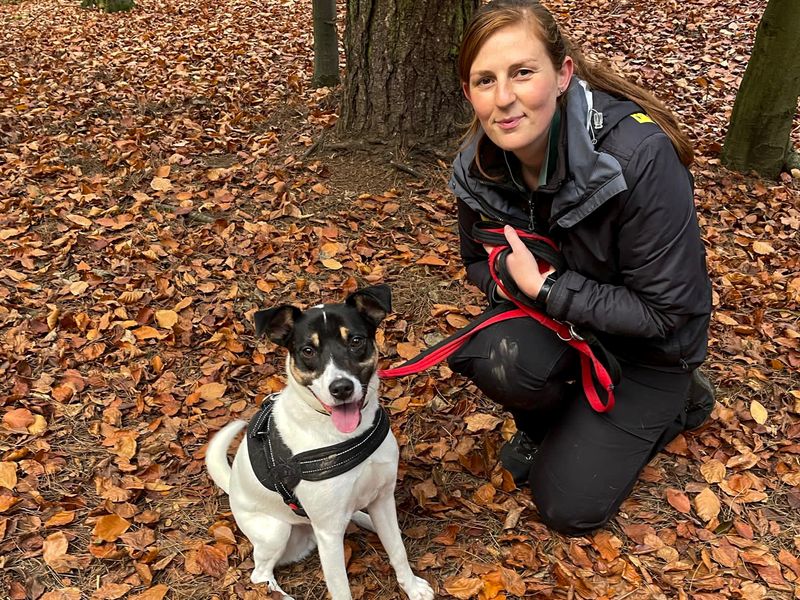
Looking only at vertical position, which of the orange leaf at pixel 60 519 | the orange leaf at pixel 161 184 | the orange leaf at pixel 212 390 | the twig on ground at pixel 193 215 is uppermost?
the orange leaf at pixel 161 184

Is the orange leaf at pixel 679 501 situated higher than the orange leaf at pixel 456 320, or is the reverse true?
the orange leaf at pixel 456 320

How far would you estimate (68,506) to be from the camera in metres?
3.40

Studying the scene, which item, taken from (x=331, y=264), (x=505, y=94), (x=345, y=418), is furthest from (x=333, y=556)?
(x=331, y=264)

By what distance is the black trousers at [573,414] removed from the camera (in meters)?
3.22

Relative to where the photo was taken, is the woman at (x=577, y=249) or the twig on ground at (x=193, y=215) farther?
the twig on ground at (x=193, y=215)

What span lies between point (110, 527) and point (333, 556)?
53.1 inches

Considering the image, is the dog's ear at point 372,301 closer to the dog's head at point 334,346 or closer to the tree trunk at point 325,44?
the dog's head at point 334,346

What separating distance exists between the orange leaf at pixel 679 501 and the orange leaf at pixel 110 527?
298 centimetres

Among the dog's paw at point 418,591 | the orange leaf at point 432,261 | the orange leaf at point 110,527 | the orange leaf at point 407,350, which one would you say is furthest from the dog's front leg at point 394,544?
the orange leaf at point 432,261

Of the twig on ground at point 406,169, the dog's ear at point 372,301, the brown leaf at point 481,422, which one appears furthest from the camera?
the twig on ground at point 406,169

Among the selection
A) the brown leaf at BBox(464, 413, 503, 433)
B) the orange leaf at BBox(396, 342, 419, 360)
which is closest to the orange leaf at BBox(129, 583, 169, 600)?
the brown leaf at BBox(464, 413, 503, 433)

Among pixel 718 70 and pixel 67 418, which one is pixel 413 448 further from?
pixel 718 70

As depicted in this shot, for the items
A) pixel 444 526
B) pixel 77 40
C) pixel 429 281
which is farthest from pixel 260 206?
pixel 77 40

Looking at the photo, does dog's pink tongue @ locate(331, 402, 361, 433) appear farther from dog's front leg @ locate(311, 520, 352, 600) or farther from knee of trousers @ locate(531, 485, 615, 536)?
knee of trousers @ locate(531, 485, 615, 536)
